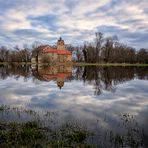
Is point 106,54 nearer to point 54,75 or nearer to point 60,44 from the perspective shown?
point 60,44

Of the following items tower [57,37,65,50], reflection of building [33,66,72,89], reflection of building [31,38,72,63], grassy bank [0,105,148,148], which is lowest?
reflection of building [33,66,72,89]

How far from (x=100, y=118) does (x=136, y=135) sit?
3.58m

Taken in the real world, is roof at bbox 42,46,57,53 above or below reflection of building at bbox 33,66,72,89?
above

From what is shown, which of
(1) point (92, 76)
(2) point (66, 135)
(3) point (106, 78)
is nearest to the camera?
(2) point (66, 135)

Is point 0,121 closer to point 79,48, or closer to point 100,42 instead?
point 100,42

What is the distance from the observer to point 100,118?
49.8 feet

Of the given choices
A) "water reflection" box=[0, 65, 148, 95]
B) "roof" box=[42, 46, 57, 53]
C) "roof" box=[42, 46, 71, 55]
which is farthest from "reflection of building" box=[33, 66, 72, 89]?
"roof" box=[42, 46, 57, 53]

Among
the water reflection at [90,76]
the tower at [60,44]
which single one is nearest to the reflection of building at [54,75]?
the water reflection at [90,76]

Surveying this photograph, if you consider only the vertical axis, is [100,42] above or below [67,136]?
above

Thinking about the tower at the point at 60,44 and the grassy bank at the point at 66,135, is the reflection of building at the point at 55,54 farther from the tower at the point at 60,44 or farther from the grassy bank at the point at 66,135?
the grassy bank at the point at 66,135

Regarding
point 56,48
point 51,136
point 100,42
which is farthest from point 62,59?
point 51,136

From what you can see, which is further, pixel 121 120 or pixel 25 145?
pixel 121 120

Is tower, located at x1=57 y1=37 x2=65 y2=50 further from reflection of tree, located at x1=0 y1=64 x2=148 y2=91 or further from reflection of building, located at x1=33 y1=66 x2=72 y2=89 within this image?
reflection of building, located at x1=33 y1=66 x2=72 y2=89

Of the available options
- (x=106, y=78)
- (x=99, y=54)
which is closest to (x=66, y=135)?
(x=106, y=78)
